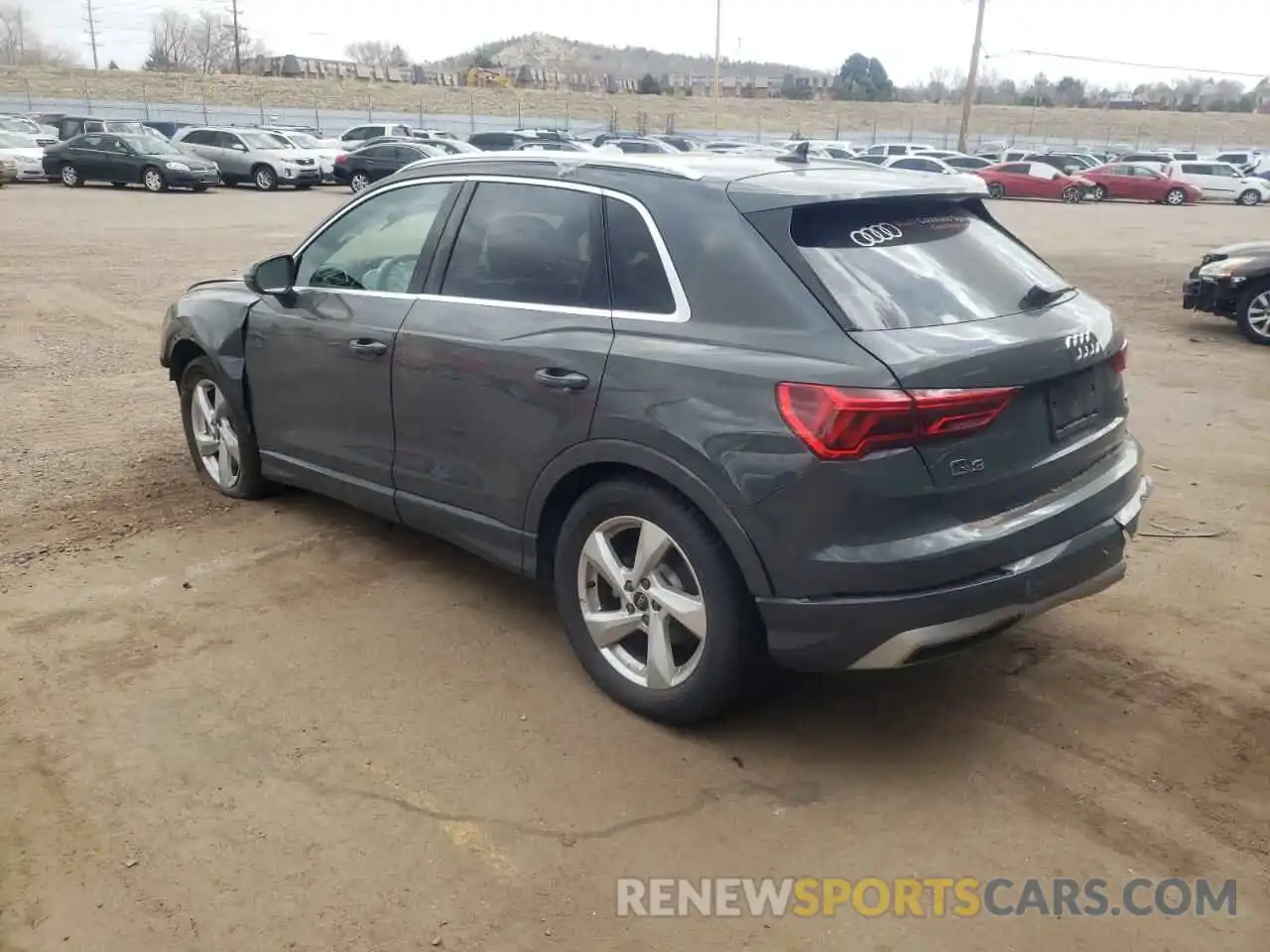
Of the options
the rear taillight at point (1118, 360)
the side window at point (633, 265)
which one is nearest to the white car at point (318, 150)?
the side window at point (633, 265)

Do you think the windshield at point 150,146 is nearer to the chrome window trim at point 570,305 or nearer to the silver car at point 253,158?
the silver car at point 253,158

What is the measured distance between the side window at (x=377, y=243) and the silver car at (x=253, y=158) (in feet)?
90.0

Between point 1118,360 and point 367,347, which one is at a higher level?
point 1118,360

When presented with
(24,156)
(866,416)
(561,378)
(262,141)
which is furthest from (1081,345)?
(262,141)

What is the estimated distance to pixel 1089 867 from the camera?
2.97 m

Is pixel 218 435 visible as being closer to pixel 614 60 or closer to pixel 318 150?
pixel 318 150

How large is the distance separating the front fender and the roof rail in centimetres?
96

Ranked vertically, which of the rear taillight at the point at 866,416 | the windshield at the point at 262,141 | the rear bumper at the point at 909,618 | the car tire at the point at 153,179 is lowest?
the car tire at the point at 153,179

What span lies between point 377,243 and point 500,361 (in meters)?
1.18

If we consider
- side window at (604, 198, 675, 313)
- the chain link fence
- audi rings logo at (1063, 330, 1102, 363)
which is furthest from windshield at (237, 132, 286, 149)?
audi rings logo at (1063, 330, 1102, 363)

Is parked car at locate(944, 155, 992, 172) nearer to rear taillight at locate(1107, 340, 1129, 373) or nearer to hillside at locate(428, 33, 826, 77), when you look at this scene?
rear taillight at locate(1107, 340, 1129, 373)

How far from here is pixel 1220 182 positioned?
35.9 m

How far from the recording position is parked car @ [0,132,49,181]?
27884 millimetres

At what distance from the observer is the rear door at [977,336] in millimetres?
3146
